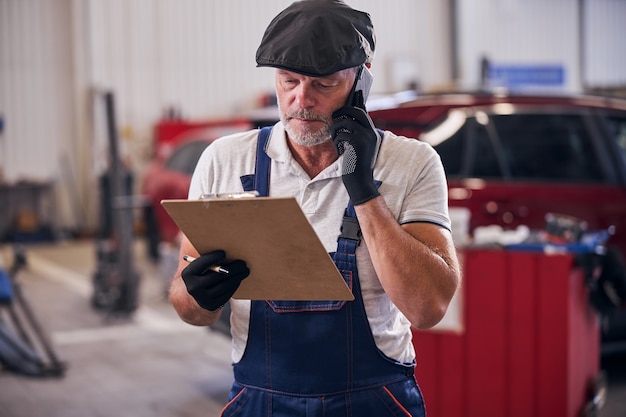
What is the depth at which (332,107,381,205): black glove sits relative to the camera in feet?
5.87

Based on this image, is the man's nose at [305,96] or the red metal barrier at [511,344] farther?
the red metal barrier at [511,344]

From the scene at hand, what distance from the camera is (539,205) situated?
5.02 m

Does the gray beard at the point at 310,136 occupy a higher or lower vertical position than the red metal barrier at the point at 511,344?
higher

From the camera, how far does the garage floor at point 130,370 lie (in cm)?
498

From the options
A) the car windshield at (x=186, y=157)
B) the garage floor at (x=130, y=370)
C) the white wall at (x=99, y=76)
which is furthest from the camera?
the white wall at (x=99, y=76)

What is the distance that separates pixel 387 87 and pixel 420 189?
15.5 m

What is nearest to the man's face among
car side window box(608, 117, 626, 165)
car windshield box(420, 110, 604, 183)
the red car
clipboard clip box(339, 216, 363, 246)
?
clipboard clip box(339, 216, 363, 246)

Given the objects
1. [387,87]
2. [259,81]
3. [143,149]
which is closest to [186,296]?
[143,149]

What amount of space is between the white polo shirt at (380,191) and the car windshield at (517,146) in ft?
10.2

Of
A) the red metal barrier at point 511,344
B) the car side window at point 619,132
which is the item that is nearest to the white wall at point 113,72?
the car side window at point 619,132

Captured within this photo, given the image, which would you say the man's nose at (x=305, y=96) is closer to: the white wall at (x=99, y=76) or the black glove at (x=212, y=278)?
the black glove at (x=212, y=278)

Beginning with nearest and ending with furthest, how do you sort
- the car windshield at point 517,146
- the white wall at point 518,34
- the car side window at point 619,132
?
1. the car windshield at point 517,146
2. the car side window at point 619,132
3. the white wall at point 518,34

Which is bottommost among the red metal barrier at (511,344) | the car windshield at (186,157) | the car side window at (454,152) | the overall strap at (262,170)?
the red metal barrier at (511,344)

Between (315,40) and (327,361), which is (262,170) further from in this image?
(327,361)
